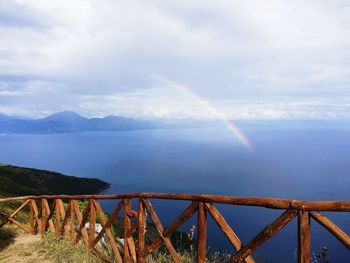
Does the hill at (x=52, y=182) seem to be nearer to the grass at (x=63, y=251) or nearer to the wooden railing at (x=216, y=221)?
the grass at (x=63, y=251)

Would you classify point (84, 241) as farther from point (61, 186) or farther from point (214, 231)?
point (61, 186)

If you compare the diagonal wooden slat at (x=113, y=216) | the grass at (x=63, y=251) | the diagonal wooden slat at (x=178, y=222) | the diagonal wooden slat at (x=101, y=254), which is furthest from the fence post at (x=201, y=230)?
the grass at (x=63, y=251)

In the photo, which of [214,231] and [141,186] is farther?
[141,186]

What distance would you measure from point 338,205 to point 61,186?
366ft

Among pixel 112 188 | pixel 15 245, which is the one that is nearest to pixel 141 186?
pixel 112 188

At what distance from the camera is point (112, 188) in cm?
12612

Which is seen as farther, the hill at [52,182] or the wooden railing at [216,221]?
the hill at [52,182]

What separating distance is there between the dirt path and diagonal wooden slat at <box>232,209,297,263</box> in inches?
226

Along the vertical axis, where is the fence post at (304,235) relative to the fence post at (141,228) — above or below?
above

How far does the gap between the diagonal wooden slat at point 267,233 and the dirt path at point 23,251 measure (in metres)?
5.73

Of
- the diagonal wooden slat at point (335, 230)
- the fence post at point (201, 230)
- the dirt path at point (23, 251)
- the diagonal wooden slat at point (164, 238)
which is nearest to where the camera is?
the diagonal wooden slat at point (335, 230)

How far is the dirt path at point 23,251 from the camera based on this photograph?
8031 millimetres

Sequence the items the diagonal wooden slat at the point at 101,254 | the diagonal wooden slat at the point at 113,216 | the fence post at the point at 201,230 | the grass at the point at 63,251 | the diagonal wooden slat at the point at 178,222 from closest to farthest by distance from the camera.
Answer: the fence post at the point at 201,230, the diagonal wooden slat at the point at 178,222, the diagonal wooden slat at the point at 113,216, the diagonal wooden slat at the point at 101,254, the grass at the point at 63,251

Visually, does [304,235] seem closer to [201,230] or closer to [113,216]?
[201,230]
